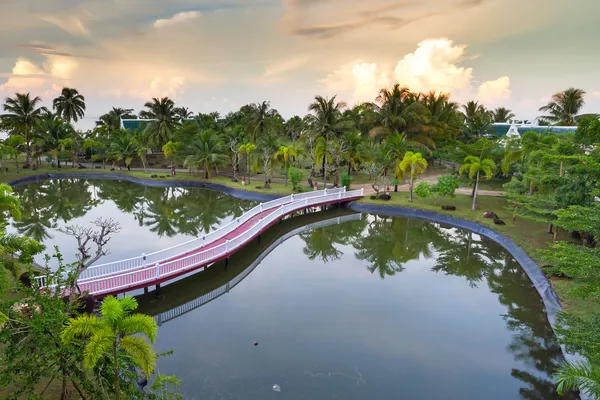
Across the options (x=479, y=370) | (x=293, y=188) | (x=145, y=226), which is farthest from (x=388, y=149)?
(x=479, y=370)

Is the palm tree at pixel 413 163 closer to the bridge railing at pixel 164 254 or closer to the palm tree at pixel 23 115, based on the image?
the bridge railing at pixel 164 254

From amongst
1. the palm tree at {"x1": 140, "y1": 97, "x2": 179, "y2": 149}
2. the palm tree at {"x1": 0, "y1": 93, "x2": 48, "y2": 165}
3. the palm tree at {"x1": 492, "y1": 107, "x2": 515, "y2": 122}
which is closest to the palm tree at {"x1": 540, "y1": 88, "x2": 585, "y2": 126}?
the palm tree at {"x1": 492, "y1": 107, "x2": 515, "y2": 122}

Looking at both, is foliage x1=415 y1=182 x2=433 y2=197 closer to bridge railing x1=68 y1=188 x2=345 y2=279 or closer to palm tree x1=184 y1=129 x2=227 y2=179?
bridge railing x1=68 y1=188 x2=345 y2=279

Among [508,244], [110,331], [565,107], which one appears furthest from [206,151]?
[565,107]

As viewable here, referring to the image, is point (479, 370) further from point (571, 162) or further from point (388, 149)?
point (388, 149)

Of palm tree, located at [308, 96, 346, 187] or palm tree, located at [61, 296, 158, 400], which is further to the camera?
palm tree, located at [308, 96, 346, 187]

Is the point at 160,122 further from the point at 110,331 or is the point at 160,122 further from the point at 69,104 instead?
the point at 110,331

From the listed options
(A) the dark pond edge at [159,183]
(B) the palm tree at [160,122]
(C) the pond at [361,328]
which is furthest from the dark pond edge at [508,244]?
(B) the palm tree at [160,122]
